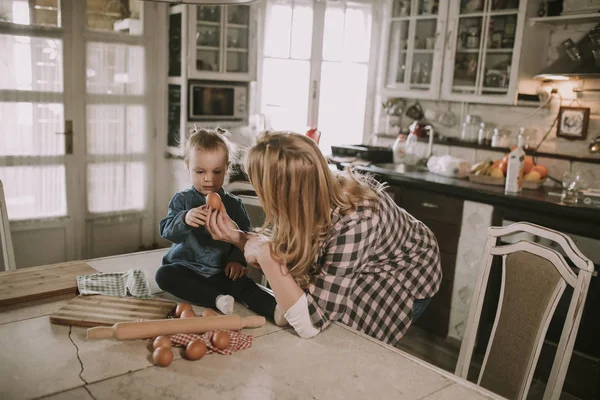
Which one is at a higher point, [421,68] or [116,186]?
[421,68]

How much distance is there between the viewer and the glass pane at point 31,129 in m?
3.54

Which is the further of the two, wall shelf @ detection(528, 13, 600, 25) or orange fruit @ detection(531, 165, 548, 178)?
orange fruit @ detection(531, 165, 548, 178)

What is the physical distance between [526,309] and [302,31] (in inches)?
128

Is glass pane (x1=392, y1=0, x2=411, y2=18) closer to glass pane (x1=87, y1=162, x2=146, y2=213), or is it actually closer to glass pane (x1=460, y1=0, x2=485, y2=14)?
glass pane (x1=460, y1=0, x2=485, y2=14)

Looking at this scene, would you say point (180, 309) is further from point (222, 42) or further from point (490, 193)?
point (222, 42)

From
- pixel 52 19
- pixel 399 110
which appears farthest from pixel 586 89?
pixel 52 19

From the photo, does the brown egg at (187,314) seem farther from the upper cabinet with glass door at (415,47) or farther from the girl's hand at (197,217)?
the upper cabinet with glass door at (415,47)

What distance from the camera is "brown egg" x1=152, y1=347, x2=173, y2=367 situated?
1203mm

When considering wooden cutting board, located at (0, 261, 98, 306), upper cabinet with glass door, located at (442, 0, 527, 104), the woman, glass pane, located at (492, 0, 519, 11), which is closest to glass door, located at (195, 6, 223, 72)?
upper cabinet with glass door, located at (442, 0, 527, 104)

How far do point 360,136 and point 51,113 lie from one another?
2.36 m

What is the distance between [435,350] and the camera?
125 inches

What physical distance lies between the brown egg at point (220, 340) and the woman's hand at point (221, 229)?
1.27 ft

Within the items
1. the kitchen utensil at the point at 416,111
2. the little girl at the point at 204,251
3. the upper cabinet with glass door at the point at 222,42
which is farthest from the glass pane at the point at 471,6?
the little girl at the point at 204,251

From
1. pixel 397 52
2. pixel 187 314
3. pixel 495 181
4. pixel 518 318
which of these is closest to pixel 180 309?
pixel 187 314
